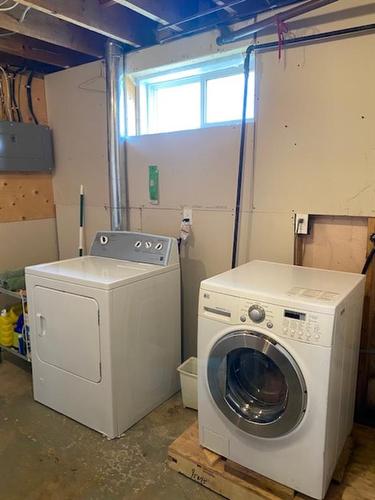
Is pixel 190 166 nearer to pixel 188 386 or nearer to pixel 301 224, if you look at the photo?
pixel 301 224

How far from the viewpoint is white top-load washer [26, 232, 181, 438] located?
6.63 feet

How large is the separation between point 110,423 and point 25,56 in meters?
2.74

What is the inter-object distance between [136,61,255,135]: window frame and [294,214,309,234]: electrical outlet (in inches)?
26.6

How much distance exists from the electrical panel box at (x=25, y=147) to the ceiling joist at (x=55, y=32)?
0.79 meters

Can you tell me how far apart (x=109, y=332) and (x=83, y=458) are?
0.68m

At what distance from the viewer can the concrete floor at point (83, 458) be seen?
1.75 meters

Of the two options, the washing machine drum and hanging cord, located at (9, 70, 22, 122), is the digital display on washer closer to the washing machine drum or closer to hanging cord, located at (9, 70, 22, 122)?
the washing machine drum

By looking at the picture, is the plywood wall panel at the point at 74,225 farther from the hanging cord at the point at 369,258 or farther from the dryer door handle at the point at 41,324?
the hanging cord at the point at 369,258

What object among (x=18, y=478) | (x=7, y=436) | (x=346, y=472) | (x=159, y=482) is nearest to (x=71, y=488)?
(x=18, y=478)

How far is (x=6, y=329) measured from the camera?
2840 millimetres

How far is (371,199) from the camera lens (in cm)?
197

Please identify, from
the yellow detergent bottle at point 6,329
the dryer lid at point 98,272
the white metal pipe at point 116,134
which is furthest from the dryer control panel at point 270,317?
the yellow detergent bottle at point 6,329

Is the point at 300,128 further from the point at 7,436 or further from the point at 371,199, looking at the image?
the point at 7,436

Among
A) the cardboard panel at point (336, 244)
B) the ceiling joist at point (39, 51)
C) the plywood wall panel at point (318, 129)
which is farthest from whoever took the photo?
the ceiling joist at point (39, 51)
